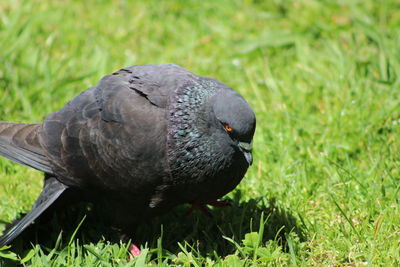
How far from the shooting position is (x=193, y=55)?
665cm

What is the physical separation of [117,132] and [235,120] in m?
0.83

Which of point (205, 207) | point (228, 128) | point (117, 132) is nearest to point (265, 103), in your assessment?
point (205, 207)

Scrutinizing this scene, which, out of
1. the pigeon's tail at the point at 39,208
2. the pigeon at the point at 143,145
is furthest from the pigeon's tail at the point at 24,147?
the pigeon's tail at the point at 39,208

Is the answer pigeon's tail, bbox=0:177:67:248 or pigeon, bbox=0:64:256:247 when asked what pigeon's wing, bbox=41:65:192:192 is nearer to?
pigeon, bbox=0:64:256:247

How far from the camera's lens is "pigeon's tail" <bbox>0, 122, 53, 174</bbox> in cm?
427

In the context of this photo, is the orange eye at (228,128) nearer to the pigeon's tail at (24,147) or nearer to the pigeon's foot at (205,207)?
the pigeon's foot at (205,207)

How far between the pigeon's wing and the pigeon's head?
385 millimetres

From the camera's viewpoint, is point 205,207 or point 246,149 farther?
point 205,207

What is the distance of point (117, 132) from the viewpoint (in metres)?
3.95

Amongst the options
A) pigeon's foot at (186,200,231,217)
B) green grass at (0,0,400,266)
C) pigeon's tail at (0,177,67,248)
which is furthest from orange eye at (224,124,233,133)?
pigeon's tail at (0,177,67,248)

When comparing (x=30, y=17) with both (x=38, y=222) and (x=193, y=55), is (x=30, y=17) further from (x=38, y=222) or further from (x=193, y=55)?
(x=38, y=222)

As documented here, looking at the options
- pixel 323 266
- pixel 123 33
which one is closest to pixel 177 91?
pixel 323 266

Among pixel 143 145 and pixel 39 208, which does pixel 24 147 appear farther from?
pixel 143 145

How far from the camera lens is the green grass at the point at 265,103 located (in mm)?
4070
